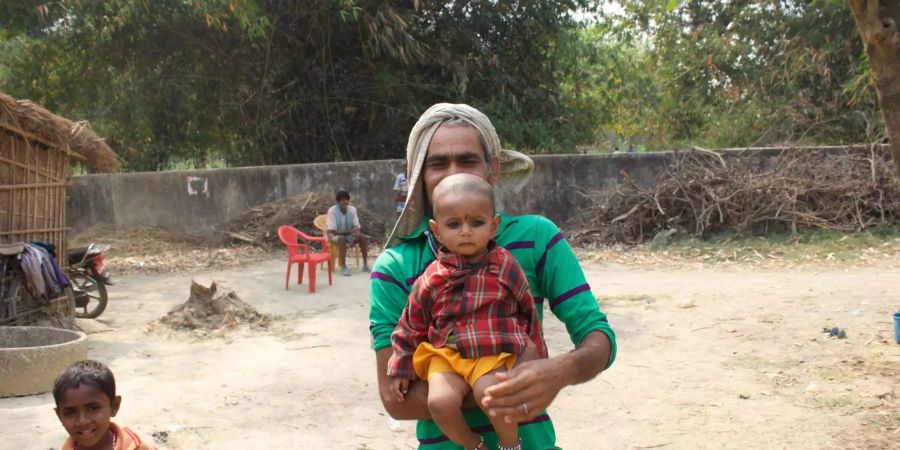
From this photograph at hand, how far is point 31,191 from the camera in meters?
6.85

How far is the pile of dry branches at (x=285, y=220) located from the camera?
12539mm

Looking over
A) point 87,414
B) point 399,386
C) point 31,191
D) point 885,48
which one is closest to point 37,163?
point 31,191

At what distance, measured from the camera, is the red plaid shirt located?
5.32 feet

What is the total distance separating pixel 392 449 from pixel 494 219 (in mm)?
2700

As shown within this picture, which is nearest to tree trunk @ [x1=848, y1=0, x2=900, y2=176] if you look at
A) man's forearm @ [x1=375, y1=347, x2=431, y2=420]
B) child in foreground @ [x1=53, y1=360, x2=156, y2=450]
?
man's forearm @ [x1=375, y1=347, x2=431, y2=420]

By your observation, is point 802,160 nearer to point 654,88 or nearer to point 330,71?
point 654,88

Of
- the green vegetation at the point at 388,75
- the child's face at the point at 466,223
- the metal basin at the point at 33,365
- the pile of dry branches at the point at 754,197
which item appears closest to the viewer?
the child's face at the point at 466,223

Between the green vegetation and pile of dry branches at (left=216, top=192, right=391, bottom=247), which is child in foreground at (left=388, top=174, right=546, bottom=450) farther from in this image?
the green vegetation

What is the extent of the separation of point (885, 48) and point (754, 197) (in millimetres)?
8552

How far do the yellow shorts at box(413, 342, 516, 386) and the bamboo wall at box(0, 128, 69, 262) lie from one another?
239 inches

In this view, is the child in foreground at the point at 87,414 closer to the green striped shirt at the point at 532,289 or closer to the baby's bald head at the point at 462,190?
the green striped shirt at the point at 532,289

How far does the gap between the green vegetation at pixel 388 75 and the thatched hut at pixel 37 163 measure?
6603 mm

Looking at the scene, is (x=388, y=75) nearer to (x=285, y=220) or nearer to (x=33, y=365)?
(x=285, y=220)

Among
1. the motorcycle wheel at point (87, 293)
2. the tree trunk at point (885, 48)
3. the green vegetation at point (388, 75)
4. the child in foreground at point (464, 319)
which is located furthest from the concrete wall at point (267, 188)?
the child in foreground at point (464, 319)
